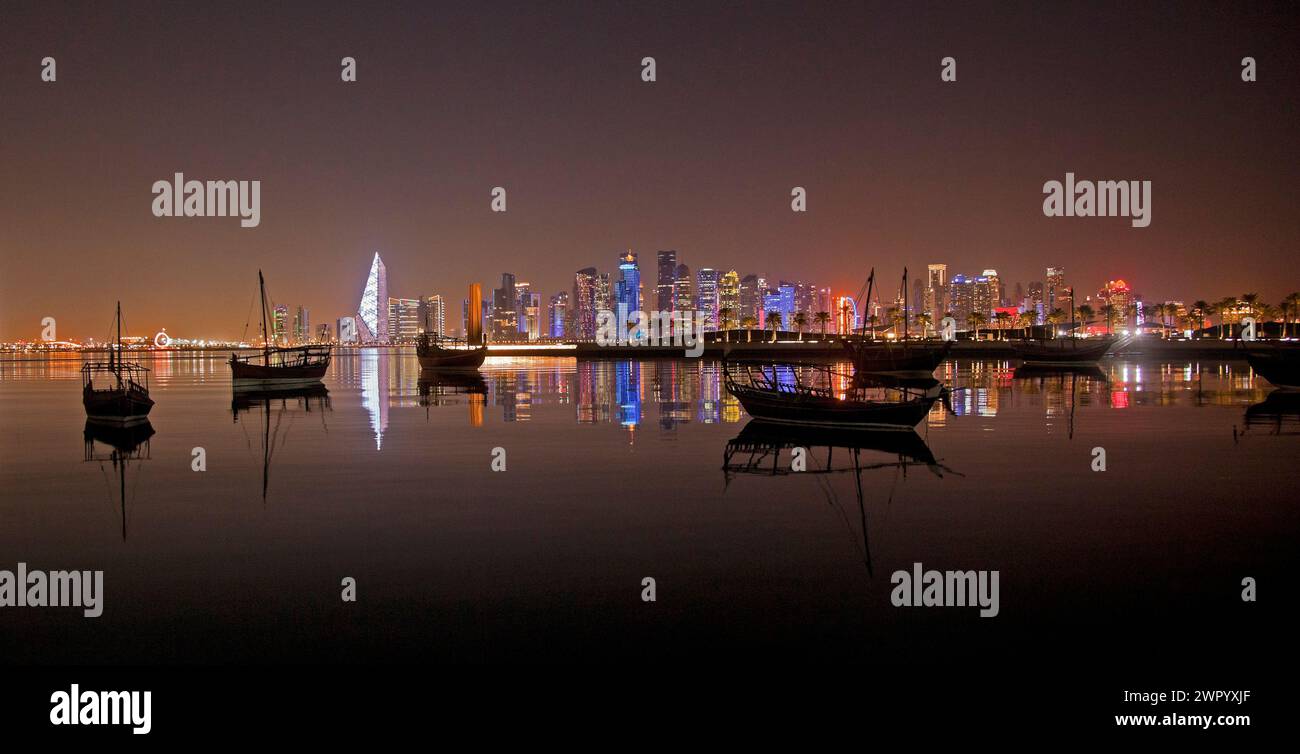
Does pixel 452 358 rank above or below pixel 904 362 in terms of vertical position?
above

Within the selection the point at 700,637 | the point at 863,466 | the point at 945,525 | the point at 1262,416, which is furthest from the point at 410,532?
the point at 1262,416

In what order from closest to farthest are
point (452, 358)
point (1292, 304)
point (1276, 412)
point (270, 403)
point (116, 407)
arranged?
point (116, 407) → point (1276, 412) → point (270, 403) → point (452, 358) → point (1292, 304)

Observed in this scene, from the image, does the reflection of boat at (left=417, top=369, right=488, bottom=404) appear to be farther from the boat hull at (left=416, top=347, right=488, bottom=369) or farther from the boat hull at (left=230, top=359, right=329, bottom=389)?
the boat hull at (left=230, top=359, right=329, bottom=389)

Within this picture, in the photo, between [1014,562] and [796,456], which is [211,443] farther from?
[1014,562]

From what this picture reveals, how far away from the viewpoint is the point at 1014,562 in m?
15.5

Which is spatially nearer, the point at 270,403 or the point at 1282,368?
the point at 270,403

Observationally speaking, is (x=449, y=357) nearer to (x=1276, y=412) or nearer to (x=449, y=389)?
(x=449, y=389)

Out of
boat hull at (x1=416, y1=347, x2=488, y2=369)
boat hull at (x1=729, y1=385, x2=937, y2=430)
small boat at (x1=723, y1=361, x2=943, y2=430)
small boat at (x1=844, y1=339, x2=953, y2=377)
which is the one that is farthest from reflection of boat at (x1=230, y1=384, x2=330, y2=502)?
small boat at (x1=844, y1=339, x2=953, y2=377)

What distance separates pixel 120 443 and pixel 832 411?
25842 mm

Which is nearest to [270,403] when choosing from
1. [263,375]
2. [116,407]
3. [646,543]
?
[263,375]

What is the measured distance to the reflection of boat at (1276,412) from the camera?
126 feet

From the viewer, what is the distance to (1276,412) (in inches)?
1716
